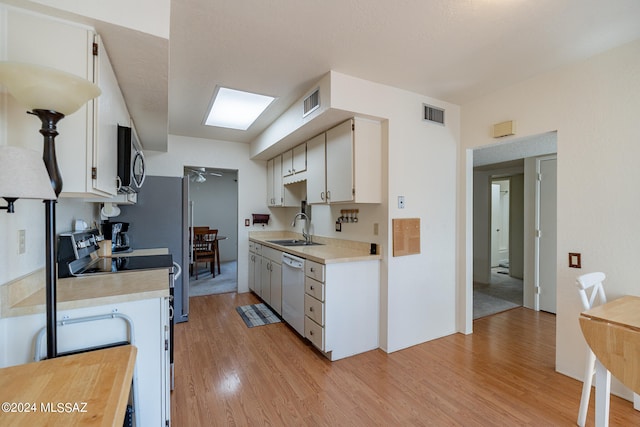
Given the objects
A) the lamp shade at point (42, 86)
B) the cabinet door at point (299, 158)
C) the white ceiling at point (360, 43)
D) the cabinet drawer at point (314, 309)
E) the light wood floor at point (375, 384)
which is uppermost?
the white ceiling at point (360, 43)

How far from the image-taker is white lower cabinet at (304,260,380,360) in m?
2.51

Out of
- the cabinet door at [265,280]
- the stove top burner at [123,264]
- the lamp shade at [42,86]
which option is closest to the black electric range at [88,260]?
the stove top burner at [123,264]

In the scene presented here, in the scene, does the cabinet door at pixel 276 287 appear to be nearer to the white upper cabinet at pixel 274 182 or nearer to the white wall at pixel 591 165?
the white upper cabinet at pixel 274 182

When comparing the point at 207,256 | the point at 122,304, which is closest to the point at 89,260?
the point at 122,304

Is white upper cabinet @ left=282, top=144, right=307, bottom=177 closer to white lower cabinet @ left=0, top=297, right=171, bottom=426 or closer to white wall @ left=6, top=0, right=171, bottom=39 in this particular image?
white wall @ left=6, top=0, right=171, bottom=39

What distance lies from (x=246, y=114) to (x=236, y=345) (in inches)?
Result: 102

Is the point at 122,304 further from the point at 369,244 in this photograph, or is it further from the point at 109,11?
the point at 369,244

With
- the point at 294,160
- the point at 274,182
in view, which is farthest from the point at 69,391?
the point at 274,182

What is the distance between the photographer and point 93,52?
1.32 m

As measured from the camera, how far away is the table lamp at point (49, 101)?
0.98 meters

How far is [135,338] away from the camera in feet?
4.61

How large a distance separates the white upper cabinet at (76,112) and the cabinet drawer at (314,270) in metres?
1.69

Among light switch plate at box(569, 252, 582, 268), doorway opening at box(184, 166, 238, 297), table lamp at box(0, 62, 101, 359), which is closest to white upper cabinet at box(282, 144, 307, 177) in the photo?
table lamp at box(0, 62, 101, 359)

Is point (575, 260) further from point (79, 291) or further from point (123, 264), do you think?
point (123, 264)
